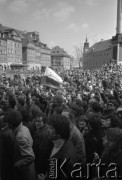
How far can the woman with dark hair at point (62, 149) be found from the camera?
11.8 ft

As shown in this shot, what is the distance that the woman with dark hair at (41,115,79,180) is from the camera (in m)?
3.61

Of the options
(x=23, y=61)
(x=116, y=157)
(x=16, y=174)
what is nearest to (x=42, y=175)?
(x=16, y=174)

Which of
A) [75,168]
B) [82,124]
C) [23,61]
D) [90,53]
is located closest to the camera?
[75,168]

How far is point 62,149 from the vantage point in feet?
12.2

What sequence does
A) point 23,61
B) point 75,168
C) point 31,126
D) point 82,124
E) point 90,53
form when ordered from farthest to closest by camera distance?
point 90,53
point 23,61
point 82,124
point 31,126
point 75,168

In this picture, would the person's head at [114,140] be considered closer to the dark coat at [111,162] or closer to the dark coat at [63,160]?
the dark coat at [111,162]

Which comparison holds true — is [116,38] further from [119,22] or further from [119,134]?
[119,134]

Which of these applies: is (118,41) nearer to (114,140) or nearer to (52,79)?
(52,79)

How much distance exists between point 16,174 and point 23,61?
91.0m

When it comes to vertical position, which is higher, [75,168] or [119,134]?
[119,134]

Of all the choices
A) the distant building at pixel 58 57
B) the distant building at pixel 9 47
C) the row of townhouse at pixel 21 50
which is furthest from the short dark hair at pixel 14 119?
the distant building at pixel 58 57

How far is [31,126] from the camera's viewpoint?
5.42m

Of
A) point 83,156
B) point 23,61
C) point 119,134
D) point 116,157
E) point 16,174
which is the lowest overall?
point 16,174

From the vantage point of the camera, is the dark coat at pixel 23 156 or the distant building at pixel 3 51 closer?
the dark coat at pixel 23 156
